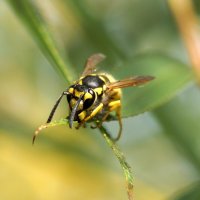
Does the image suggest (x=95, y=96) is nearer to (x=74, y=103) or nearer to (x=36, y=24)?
(x=74, y=103)

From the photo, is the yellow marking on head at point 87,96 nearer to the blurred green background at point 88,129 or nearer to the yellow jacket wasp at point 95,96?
the yellow jacket wasp at point 95,96

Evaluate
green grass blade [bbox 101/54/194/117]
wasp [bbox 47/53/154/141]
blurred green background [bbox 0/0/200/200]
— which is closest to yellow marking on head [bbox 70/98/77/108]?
wasp [bbox 47/53/154/141]

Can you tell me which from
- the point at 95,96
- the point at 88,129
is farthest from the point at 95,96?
the point at 88,129

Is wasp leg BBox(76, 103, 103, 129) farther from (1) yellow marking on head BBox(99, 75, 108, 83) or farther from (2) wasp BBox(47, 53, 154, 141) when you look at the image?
(1) yellow marking on head BBox(99, 75, 108, 83)

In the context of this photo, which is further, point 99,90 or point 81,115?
Answer: point 99,90

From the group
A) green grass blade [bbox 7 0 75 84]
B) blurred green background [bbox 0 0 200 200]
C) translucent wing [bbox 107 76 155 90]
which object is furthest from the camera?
blurred green background [bbox 0 0 200 200]

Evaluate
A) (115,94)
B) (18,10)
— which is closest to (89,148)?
(115,94)

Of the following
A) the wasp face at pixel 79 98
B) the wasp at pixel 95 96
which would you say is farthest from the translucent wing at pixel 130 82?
the wasp face at pixel 79 98
